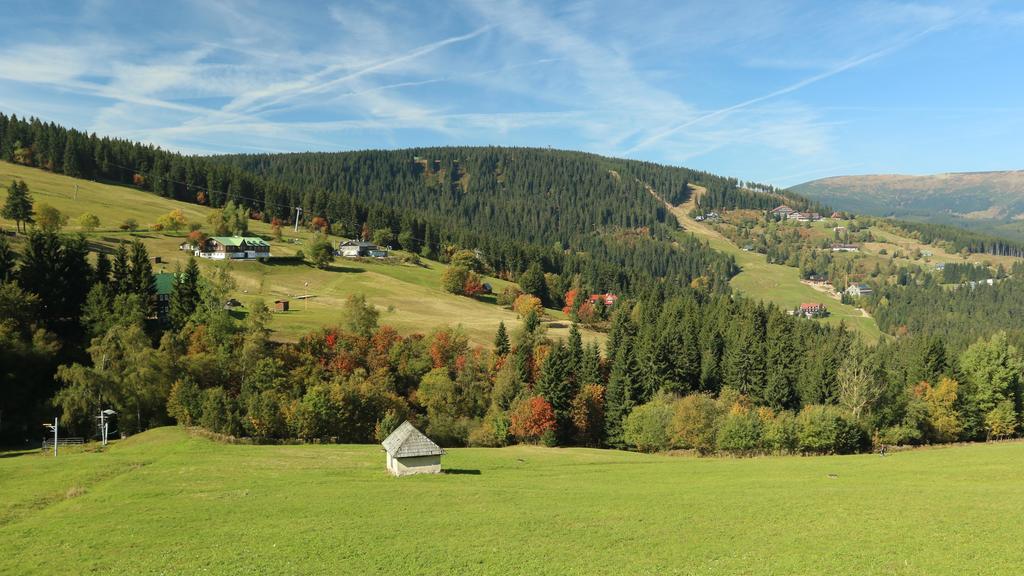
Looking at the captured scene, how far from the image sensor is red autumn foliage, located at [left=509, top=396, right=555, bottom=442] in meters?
77.6

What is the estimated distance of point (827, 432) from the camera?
232ft

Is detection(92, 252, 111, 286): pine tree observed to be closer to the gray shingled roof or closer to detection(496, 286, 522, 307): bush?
the gray shingled roof

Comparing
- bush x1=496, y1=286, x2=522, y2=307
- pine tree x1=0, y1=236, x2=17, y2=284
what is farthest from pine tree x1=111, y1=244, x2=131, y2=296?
bush x1=496, y1=286, x2=522, y2=307

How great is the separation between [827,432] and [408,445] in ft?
173

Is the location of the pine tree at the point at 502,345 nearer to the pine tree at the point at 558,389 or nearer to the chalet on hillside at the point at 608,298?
the pine tree at the point at 558,389

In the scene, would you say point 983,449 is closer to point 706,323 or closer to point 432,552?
point 706,323

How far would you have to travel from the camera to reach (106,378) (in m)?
65.2

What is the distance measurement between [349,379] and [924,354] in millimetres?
90170

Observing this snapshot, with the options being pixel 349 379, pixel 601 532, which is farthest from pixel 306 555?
pixel 349 379

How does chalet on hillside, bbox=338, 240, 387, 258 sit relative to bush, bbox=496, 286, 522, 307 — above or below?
above

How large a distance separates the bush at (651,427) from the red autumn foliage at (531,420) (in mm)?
11067

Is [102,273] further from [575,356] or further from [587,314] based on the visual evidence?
[587,314]

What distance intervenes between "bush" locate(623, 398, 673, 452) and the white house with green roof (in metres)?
103

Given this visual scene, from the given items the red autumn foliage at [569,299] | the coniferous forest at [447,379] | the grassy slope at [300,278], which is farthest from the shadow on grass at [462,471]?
the red autumn foliage at [569,299]
